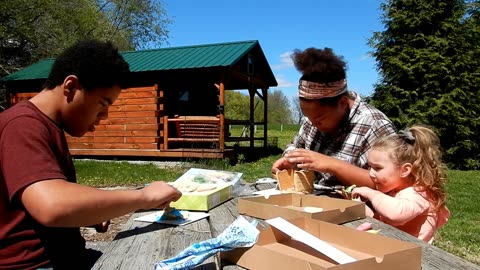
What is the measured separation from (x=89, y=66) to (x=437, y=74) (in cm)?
1521

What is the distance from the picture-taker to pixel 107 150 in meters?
13.5

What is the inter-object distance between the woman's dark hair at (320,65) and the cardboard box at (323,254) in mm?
1269

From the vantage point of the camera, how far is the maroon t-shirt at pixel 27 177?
1349 mm

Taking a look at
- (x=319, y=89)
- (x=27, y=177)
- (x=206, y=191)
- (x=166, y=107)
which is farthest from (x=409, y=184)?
(x=166, y=107)

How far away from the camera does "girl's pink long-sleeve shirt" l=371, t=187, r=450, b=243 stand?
2.00 meters

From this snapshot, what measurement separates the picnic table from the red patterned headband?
2.91 feet

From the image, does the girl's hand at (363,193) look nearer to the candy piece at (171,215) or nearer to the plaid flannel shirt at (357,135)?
the plaid flannel shirt at (357,135)

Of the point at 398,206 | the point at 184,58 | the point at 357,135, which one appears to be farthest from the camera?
the point at 184,58

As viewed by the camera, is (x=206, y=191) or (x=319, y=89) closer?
(x=206, y=191)

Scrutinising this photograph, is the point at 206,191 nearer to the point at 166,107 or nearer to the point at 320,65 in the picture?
the point at 320,65

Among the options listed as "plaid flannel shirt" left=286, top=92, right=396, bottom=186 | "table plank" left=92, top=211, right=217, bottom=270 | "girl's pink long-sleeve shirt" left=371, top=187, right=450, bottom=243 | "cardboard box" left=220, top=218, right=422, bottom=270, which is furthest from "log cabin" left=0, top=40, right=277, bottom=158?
"cardboard box" left=220, top=218, right=422, bottom=270

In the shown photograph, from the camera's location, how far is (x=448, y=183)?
30.6 ft

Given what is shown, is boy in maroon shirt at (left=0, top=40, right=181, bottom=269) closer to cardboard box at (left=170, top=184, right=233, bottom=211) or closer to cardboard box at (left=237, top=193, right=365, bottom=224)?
cardboard box at (left=170, top=184, right=233, bottom=211)

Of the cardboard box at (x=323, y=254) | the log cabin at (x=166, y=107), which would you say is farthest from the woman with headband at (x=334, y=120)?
the log cabin at (x=166, y=107)
